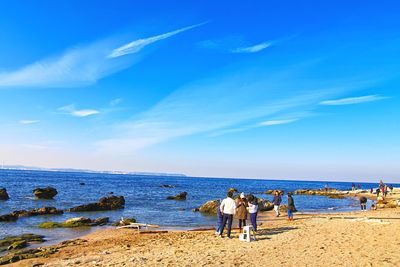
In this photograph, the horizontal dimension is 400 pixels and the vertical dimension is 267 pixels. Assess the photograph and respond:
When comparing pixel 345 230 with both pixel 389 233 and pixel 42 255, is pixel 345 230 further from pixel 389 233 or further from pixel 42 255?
pixel 42 255

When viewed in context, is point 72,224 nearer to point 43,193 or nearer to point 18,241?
point 18,241

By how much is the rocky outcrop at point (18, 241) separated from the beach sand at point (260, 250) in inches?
112

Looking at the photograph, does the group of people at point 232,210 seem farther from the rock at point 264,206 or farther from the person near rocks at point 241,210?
the rock at point 264,206

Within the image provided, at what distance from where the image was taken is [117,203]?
43406 millimetres

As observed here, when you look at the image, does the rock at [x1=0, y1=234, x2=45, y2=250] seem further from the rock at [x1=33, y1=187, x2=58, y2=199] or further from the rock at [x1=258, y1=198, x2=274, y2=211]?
the rock at [x1=33, y1=187, x2=58, y2=199]

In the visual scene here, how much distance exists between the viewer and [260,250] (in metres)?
14.0

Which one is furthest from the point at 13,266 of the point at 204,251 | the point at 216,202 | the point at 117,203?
the point at 117,203

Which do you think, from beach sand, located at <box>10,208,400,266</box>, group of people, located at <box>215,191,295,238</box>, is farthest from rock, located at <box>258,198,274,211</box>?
group of people, located at <box>215,191,295,238</box>

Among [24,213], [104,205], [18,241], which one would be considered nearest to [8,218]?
[24,213]

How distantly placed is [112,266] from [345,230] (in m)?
12.2

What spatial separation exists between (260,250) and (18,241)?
13.6 m

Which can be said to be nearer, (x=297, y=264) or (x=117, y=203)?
(x=297, y=264)

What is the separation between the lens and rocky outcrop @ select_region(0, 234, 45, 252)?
59.6 ft

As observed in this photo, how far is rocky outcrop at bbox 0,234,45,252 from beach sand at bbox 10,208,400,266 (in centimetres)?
285
